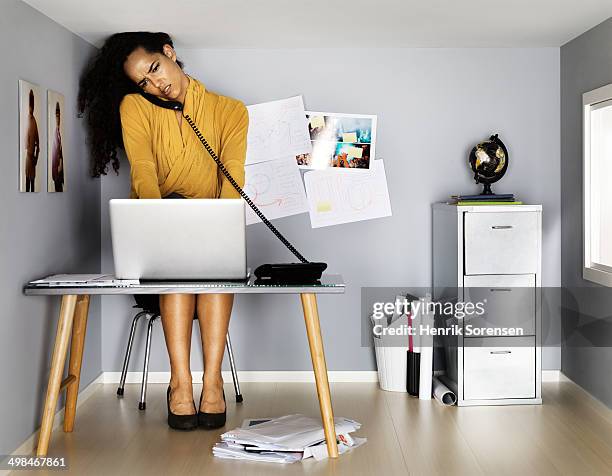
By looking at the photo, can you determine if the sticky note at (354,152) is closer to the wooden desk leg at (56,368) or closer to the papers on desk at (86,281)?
the papers on desk at (86,281)

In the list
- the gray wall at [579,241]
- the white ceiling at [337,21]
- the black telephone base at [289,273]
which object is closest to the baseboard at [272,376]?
the gray wall at [579,241]

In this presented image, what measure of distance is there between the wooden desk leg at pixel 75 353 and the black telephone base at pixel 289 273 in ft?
2.88

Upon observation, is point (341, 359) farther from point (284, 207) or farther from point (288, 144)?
point (288, 144)

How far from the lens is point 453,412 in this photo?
3959mm

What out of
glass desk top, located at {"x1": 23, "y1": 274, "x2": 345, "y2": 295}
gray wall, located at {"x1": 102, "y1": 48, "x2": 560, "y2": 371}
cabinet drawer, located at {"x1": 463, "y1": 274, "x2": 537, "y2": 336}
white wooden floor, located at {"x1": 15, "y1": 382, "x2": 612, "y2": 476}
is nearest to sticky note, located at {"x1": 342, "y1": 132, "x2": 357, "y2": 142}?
gray wall, located at {"x1": 102, "y1": 48, "x2": 560, "y2": 371}

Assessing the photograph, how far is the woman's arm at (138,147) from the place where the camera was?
3.66 m

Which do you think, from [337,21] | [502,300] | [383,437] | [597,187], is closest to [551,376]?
[502,300]

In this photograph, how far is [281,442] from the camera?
10.9 ft

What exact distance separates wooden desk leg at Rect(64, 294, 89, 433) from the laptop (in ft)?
1.85

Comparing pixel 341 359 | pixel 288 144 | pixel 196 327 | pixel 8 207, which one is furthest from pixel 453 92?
pixel 8 207

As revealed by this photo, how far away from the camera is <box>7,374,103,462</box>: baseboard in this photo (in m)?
3.28

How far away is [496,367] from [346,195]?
1279mm

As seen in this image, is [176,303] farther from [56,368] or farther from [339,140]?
[339,140]

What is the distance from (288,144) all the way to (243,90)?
1.33 ft
